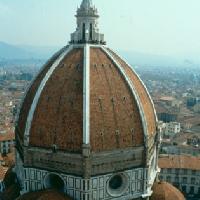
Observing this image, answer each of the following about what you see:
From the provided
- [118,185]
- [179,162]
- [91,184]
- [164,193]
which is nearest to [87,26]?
[91,184]

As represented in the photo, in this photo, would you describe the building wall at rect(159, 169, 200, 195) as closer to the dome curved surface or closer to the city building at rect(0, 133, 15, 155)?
the dome curved surface

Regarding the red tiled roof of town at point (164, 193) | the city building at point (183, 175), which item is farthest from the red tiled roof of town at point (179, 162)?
the red tiled roof of town at point (164, 193)

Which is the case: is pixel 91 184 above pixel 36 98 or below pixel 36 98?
below

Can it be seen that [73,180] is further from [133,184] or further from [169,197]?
[169,197]

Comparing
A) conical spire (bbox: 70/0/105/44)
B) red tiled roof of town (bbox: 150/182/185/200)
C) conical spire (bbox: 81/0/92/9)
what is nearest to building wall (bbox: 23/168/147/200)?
red tiled roof of town (bbox: 150/182/185/200)

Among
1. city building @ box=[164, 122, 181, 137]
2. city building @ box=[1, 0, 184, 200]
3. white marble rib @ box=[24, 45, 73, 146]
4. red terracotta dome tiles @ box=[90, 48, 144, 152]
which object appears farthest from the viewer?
city building @ box=[164, 122, 181, 137]

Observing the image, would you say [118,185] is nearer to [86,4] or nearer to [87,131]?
[87,131]

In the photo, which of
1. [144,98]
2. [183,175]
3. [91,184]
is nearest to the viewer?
[91,184]
